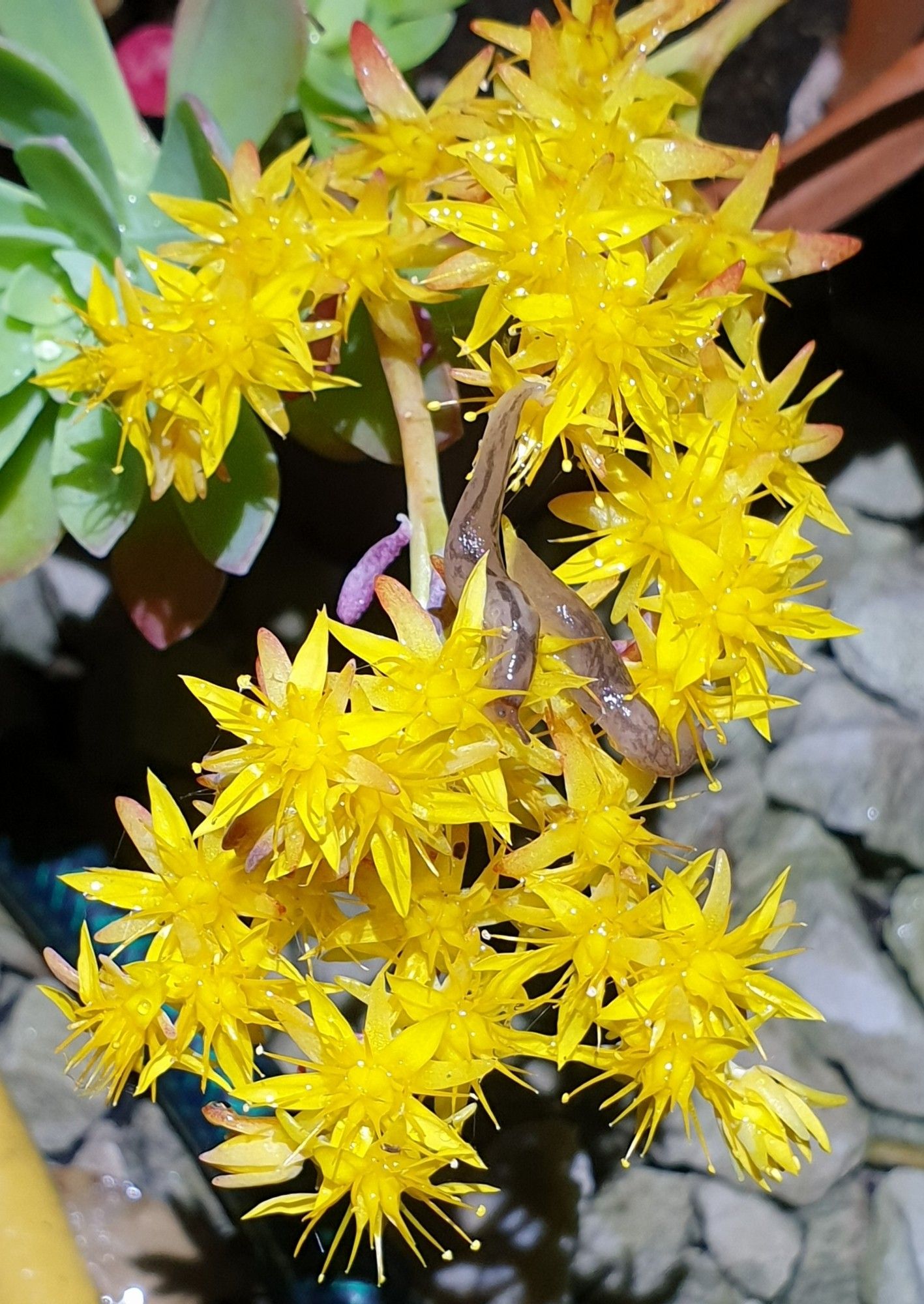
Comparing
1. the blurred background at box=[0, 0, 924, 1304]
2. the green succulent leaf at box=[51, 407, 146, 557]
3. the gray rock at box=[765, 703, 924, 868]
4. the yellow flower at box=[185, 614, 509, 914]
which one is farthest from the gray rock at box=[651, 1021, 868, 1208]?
the green succulent leaf at box=[51, 407, 146, 557]

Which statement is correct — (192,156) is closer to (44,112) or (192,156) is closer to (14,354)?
(44,112)

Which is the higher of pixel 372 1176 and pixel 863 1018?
pixel 372 1176

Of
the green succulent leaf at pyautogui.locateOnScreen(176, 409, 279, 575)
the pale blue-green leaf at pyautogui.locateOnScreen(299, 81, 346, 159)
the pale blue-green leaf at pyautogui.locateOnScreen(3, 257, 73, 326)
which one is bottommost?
the green succulent leaf at pyautogui.locateOnScreen(176, 409, 279, 575)

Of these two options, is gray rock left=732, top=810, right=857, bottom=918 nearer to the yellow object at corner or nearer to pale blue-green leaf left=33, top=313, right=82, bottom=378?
the yellow object at corner

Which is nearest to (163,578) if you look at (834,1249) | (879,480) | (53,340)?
(53,340)

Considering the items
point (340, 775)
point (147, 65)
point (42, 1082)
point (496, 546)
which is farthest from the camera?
point (42, 1082)

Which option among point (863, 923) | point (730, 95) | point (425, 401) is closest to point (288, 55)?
point (425, 401)

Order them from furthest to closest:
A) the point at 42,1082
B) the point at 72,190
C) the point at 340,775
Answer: the point at 42,1082
the point at 72,190
the point at 340,775
